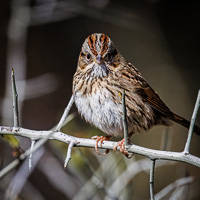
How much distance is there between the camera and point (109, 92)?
3.70m

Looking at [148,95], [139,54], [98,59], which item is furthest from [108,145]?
[139,54]

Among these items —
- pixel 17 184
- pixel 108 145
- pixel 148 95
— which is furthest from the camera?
pixel 148 95

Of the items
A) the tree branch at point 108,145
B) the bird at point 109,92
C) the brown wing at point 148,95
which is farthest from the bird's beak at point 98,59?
the tree branch at point 108,145

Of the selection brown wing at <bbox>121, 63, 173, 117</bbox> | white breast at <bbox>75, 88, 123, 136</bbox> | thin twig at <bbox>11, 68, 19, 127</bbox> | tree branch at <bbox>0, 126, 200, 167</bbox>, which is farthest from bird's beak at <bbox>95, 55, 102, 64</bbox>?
thin twig at <bbox>11, 68, 19, 127</bbox>

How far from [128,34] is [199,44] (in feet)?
4.63

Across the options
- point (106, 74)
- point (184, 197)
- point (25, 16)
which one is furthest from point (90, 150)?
point (25, 16)

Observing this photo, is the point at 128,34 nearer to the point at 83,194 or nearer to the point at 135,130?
the point at 135,130

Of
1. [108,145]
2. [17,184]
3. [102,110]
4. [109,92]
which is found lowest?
[17,184]

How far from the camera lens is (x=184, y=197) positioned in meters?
2.98

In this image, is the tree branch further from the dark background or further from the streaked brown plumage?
the dark background

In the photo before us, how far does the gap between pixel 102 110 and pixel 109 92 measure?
0.54 ft

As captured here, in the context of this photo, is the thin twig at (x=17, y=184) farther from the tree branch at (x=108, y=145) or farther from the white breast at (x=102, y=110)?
the white breast at (x=102, y=110)

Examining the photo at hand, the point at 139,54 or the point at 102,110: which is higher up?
the point at 139,54

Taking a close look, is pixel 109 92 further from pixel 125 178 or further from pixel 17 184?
pixel 17 184
